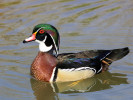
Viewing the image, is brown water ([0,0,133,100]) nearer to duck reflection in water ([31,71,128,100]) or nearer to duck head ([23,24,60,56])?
duck reflection in water ([31,71,128,100])

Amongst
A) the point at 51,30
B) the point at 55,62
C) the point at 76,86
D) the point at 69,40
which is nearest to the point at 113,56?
the point at 76,86

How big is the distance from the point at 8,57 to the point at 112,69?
2440 mm

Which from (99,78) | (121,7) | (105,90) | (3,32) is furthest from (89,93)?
(121,7)

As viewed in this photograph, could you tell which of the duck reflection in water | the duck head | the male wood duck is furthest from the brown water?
the duck head

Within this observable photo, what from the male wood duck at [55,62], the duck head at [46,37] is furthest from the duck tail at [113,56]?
the duck head at [46,37]

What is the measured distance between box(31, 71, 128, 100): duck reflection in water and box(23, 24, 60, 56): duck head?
0.72 metres

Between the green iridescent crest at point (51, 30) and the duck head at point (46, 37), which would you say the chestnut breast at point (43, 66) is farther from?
the green iridescent crest at point (51, 30)

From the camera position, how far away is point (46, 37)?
8.01m

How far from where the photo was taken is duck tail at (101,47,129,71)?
329 inches

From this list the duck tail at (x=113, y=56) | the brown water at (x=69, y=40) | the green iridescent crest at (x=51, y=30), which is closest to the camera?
the brown water at (x=69, y=40)

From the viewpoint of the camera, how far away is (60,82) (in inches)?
314

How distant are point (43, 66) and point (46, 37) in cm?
59

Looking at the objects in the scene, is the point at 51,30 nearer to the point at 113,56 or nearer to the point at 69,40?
the point at 113,56

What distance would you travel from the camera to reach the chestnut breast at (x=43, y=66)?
7.90 metres
